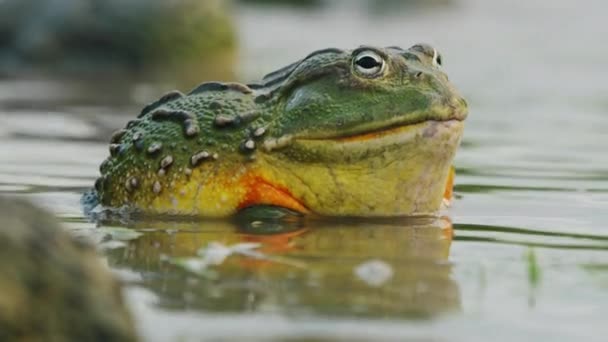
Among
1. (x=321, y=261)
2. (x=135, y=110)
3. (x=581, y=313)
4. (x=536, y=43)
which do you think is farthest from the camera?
(x=536, y=43)

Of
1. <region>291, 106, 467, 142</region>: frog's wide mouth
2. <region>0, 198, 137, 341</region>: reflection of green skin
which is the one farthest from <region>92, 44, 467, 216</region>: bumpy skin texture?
<region>0, 198, 137, 341</region>: reflection of green skin

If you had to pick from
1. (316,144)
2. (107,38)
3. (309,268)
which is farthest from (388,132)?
(107,38)

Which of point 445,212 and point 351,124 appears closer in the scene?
point 351,124

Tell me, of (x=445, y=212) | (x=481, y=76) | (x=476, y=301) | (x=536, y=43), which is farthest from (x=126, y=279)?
(x=536, y=43)

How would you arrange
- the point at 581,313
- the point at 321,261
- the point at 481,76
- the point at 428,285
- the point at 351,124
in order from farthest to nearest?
1. the point at 481,76
2. the point at 351,124
3. the point at 321,261
4. the point at 428,285
5. the point at 581,313

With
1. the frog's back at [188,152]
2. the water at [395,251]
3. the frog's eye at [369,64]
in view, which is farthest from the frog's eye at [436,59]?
the frog's back at [188,152]

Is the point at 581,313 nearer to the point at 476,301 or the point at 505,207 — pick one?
the point at 476,301
